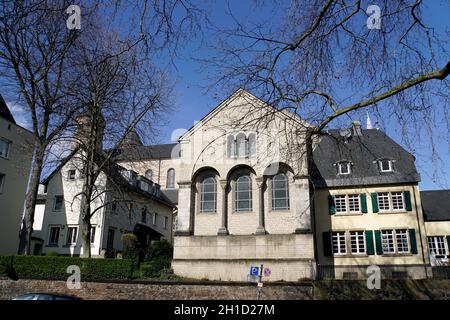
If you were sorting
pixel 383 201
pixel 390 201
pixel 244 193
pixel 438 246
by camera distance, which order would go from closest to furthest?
pixel 244 193, pixel 390 201, pixel 383 201, pixel 438 246

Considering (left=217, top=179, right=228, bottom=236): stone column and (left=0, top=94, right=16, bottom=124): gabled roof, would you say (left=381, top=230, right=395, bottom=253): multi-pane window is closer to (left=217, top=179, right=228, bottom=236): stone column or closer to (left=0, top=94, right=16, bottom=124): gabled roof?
(left=217, top=179, right=228, bottom=236): stone column

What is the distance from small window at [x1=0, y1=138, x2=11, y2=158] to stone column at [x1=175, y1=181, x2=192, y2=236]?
43.1ft

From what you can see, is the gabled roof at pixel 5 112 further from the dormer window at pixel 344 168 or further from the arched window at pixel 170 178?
the arched window at pixel 170 178

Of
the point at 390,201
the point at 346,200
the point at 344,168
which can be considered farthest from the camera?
the point at 344,168

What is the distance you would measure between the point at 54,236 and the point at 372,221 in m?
24.8

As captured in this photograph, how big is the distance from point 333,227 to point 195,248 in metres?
10.9

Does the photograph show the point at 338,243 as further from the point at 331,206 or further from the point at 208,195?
the point at 208,195

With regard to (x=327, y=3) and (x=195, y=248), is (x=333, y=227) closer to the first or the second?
(x=195, y=248)

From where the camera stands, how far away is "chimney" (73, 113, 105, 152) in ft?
77.6

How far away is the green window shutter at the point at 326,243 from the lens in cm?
2920

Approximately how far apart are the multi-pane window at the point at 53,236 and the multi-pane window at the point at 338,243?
70.5 ft

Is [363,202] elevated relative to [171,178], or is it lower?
lower

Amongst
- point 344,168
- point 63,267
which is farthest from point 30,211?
point 344,168

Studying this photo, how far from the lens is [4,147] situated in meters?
29.1
